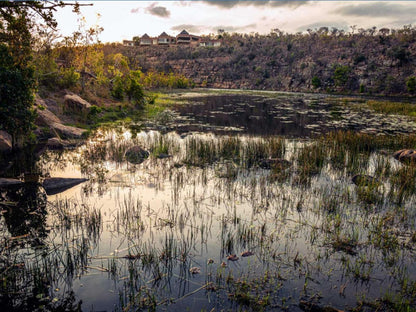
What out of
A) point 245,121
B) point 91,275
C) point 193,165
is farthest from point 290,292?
point 245,121

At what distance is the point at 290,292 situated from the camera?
4.70 meters

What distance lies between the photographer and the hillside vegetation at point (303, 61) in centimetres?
6125

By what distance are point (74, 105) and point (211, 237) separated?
1830 cm

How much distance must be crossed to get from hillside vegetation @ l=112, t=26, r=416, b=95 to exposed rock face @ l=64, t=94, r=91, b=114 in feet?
112

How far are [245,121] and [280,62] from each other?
7126cm

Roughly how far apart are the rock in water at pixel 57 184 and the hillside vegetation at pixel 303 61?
47.4m

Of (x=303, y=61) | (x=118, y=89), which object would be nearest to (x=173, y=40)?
(x=303, y=61)

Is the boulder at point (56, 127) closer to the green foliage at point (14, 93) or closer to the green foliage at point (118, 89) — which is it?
the green foliage at point (14, 93)

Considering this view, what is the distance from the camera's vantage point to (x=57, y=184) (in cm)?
903

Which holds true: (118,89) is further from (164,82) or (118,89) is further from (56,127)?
(164,82)

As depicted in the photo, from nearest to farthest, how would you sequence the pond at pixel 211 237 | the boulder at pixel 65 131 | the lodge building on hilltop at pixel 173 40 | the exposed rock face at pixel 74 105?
1. the pond at pixel 211 237
2. the boulder at pixel 65 131
3. the exposed rock face at pixel 74 105
4. the lodge building on hilltop at pixel 173 40

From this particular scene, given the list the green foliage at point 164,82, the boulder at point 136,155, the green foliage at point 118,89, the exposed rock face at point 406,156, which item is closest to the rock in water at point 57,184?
the boulder at point 136,155

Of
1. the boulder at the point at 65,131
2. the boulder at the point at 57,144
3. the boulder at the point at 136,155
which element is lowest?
the boulder at the point at 136,155

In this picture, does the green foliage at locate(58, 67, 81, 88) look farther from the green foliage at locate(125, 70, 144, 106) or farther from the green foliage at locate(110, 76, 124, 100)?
the green foliage at locate(125, 70, 144, 106)
